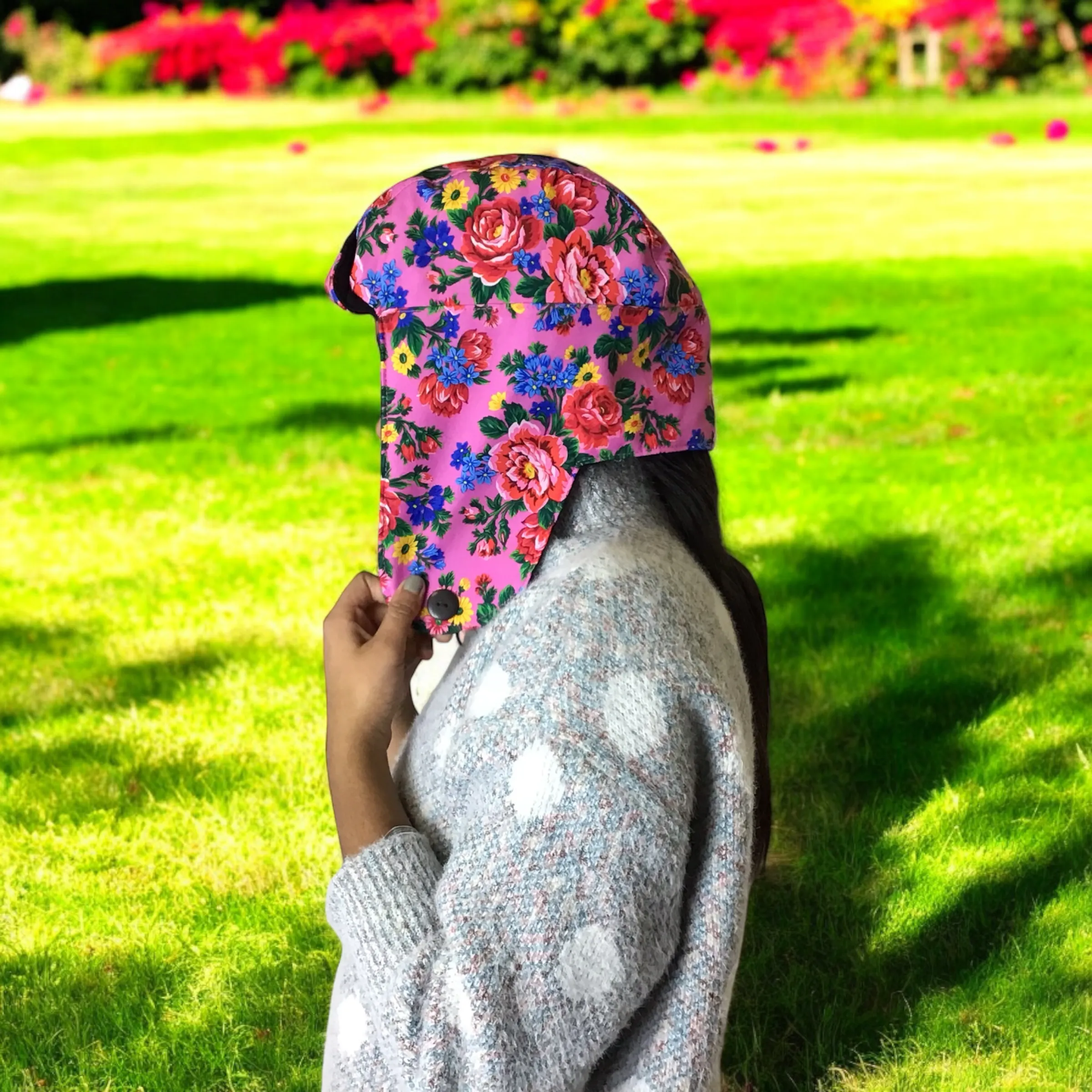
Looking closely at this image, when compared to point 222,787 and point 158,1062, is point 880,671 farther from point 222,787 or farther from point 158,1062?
point 158,1062

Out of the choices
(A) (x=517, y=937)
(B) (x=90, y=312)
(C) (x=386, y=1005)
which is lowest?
(B) (x=90, y=312)

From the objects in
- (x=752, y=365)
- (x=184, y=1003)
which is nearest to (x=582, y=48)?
(x=752, y=365)

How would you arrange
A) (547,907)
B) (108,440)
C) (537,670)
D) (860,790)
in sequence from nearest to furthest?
1. (547,907)
2. (537,670)
3. (860,790)
4. (108,440)

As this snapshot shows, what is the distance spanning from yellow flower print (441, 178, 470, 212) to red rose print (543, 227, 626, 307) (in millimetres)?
123

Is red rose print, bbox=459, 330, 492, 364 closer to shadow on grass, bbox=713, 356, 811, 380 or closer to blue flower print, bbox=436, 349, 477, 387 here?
blue flower print, bbox=436, 349, 477, 387

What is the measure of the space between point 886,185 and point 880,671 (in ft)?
50.9

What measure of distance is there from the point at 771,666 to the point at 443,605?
2661 millimetres

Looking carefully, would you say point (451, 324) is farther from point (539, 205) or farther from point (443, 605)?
point (443, 605)

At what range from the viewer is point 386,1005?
184 centimetres

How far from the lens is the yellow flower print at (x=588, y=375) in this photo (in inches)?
81.7

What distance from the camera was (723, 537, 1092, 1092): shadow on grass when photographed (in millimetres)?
3021

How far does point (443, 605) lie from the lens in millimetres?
2119

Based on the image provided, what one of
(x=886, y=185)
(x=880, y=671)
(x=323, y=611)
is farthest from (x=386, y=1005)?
(x=886, y=185)

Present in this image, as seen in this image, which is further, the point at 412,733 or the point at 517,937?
the point at 412,733
